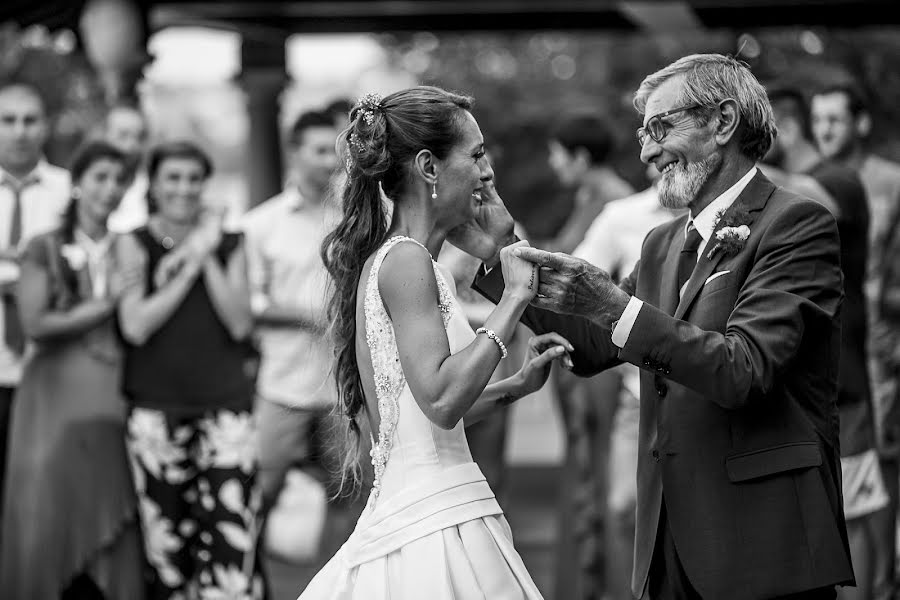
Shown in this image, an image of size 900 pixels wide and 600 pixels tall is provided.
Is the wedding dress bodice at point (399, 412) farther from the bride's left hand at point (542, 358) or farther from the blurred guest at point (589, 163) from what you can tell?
the blurred guest at point (589, 163)

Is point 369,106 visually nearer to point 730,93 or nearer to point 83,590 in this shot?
point 730,93

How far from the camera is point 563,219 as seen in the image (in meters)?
14.0

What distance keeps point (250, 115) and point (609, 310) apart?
7600mm

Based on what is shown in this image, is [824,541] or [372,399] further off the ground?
[372,399]

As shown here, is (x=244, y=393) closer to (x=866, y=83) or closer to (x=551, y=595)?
(x=551, y=595)

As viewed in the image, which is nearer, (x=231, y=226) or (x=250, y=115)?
(x=231, y=226)

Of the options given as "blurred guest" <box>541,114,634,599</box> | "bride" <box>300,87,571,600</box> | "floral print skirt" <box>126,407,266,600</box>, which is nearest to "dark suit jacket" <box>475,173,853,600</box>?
"bride" <box>300,87,571,600</box>

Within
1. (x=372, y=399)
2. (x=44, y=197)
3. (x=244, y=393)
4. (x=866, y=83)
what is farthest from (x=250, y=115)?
(x=372, y=399)

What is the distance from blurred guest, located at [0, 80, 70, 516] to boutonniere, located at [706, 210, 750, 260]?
4.22 m

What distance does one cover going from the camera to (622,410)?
711 centimetres

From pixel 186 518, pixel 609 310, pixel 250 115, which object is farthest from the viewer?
pixel 250 115

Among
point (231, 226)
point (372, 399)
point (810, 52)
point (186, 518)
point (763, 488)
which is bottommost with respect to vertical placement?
point (186, 518)

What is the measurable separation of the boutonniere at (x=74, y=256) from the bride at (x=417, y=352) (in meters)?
2.96

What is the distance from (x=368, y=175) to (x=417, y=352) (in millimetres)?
582
